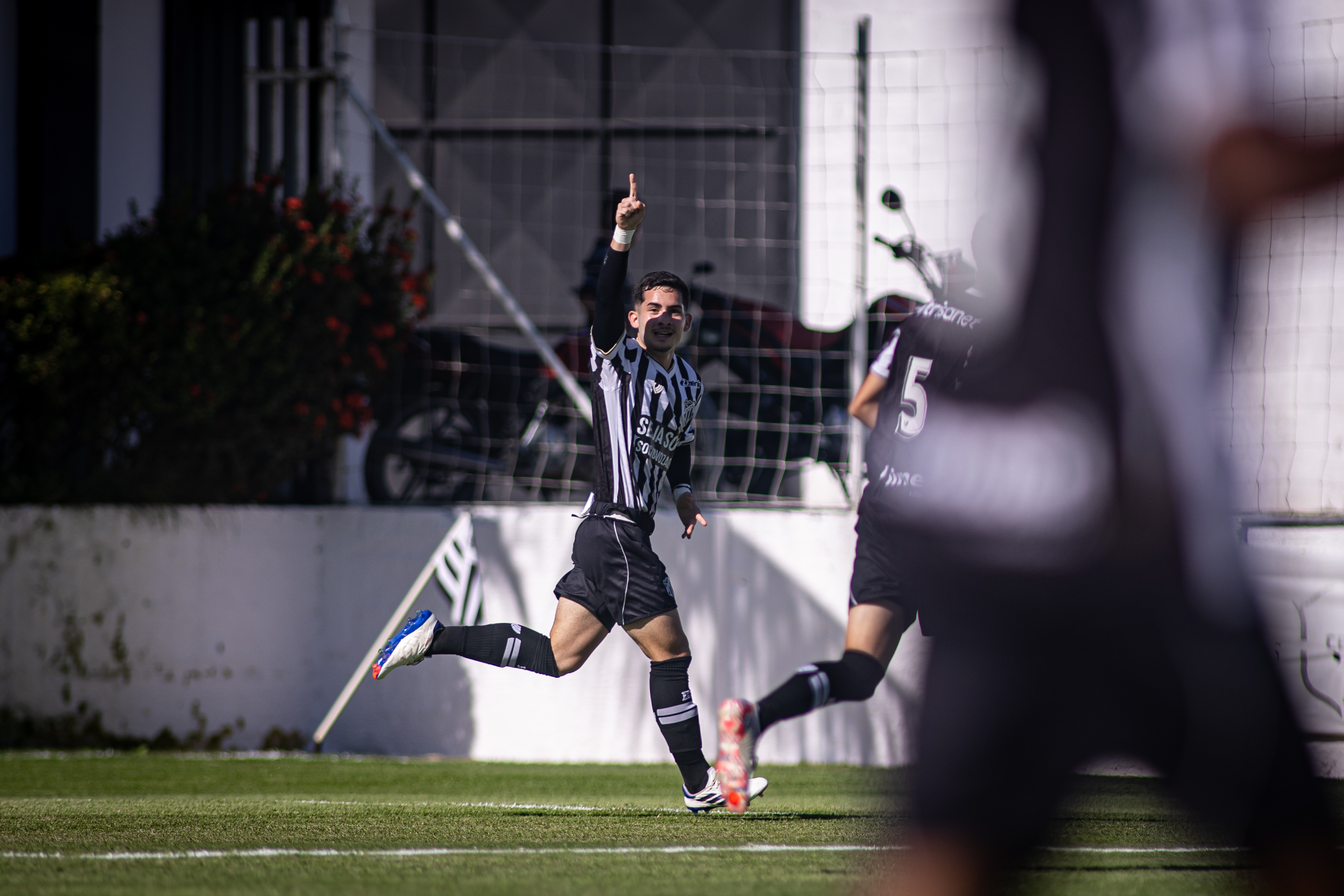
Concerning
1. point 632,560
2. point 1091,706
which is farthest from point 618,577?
point 1091,706

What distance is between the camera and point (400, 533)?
25.6 ft

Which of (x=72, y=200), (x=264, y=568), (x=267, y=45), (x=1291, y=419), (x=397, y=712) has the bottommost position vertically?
(x=397, y=712)

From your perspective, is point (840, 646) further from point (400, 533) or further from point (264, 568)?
point (264, 568)

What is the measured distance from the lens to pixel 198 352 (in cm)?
760

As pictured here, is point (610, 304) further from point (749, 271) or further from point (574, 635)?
point (749, 271)

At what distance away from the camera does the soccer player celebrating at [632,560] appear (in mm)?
4879

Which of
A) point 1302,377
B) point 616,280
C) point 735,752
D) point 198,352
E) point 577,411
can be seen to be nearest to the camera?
point 735,752

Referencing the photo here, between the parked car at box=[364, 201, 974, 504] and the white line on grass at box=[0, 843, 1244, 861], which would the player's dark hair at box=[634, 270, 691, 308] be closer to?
the white line on grass at box=[0, 843, 1244, 861]

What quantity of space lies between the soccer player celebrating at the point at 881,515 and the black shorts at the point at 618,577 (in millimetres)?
485

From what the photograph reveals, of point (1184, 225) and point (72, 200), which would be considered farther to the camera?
point (72, 200)

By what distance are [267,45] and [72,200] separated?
1853 millimetres

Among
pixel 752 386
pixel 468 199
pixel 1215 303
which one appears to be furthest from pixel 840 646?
pixel 468 199

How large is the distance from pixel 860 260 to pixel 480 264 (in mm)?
2288

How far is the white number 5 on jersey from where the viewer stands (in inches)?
204
